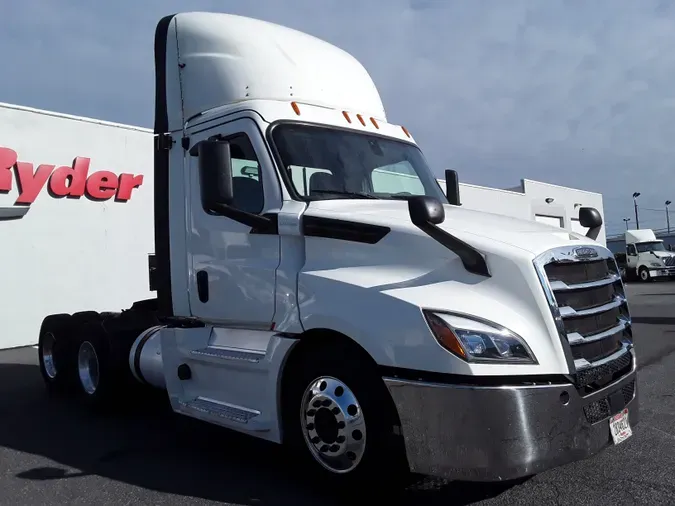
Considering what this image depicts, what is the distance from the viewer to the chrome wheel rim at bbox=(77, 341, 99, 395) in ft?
23.4

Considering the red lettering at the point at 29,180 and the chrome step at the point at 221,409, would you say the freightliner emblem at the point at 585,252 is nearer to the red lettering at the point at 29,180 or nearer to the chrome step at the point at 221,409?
the chrome step at the point at 221,409

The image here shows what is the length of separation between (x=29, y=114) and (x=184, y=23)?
8991mm

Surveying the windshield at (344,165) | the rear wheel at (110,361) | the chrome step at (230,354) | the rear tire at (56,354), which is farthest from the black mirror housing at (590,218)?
the rear tire at (56,354)

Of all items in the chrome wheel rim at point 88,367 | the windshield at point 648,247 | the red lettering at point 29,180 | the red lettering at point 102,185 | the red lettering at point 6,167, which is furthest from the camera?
the windshield at point 648,247

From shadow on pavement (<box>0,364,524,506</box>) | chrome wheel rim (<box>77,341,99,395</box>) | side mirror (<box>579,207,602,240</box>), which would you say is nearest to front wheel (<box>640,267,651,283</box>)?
side mirror (<box>579,207,602,240</box>)

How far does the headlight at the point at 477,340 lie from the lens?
11.3 ft

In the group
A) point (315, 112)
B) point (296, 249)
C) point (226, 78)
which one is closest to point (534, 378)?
point (296, 249)

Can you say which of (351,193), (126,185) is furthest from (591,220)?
(126,185)

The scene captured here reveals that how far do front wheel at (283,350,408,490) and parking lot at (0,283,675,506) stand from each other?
0.69 feet

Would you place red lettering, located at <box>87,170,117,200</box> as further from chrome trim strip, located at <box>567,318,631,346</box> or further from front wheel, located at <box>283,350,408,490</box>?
chrome trim strip, located at <box>567,318,631,346</box>

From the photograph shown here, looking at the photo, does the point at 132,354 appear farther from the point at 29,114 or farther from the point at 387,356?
the point at 29,114

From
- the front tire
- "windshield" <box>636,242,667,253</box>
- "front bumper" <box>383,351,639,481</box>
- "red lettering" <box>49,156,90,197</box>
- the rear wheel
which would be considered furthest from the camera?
"windshield" <box>636,242,667,253</box>

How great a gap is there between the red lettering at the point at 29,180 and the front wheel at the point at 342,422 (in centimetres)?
1057

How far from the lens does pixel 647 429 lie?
5508mm
